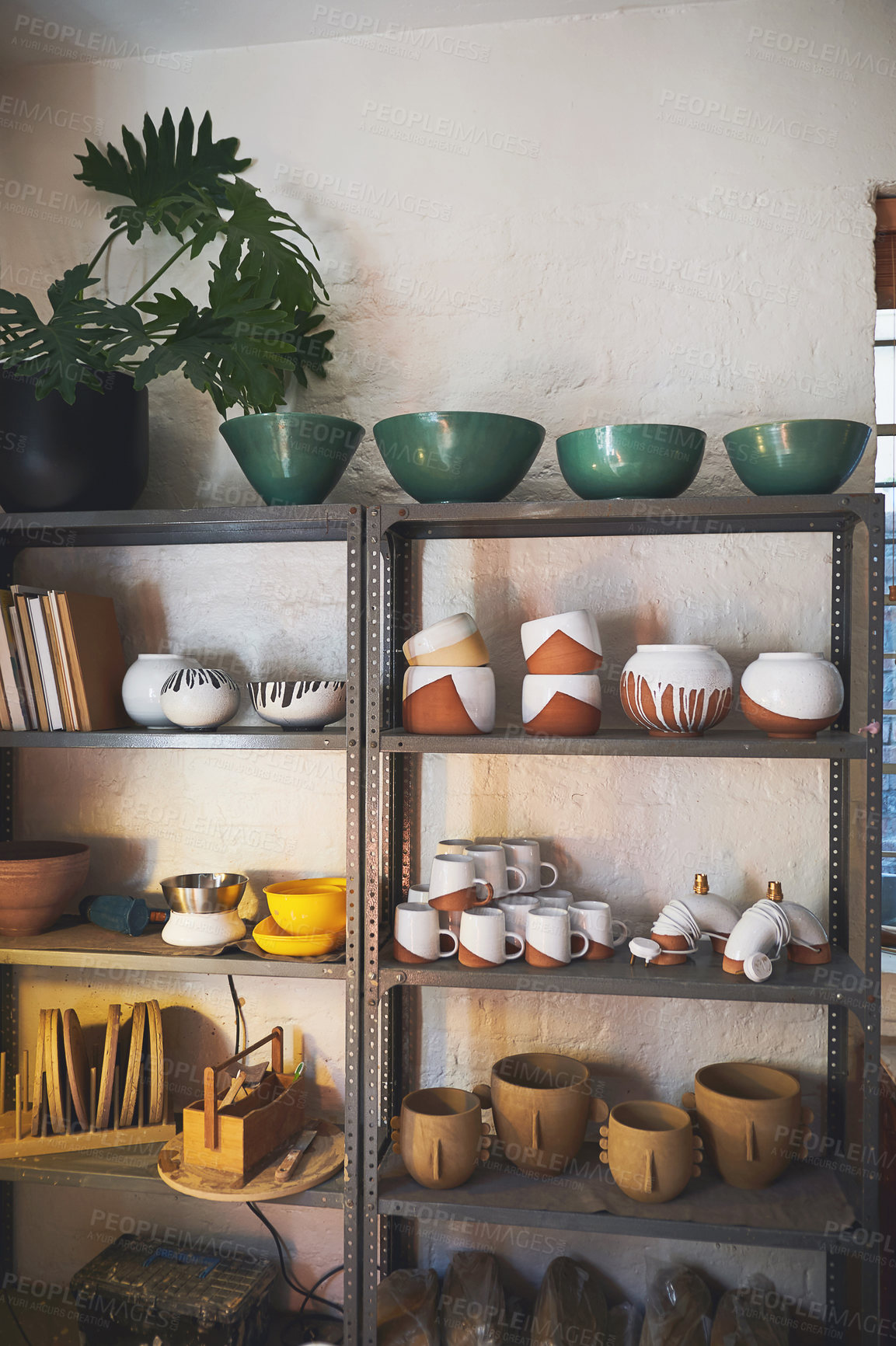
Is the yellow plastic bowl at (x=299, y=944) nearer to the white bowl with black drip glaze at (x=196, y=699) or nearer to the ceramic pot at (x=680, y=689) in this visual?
the white bowl with black drip glaze at (x=196, y=699)

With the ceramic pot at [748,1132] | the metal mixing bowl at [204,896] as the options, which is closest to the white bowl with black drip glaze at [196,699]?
the metal mixing bowl at [204,896]

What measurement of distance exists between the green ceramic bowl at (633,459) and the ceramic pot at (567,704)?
1.05 feet

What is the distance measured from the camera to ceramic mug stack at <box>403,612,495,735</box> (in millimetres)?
1548

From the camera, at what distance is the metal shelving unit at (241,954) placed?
1.53 m

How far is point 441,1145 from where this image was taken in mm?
1512

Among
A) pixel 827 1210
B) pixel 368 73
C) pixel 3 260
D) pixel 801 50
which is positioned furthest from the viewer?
pixel 3 260

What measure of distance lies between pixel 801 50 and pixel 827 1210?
6.94 feet

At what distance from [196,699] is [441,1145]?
2.93 feet

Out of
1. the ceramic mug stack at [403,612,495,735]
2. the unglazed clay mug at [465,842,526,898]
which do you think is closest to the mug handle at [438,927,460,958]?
the unglazed clay mug at [465,842,526,898]

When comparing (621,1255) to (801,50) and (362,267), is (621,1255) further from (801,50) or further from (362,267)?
(801,50)

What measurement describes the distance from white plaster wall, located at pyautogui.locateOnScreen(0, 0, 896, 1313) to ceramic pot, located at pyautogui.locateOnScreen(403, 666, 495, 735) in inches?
11.3

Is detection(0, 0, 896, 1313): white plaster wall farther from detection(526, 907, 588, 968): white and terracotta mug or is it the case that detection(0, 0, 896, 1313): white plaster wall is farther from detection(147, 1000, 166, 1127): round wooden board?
detection(526, 907, 588, 968): white and terracotta mug

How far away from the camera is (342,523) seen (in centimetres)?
178

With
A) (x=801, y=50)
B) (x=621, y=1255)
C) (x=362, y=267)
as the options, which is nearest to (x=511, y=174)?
(x=362, y=267)
